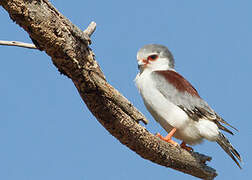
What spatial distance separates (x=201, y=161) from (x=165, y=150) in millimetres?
911

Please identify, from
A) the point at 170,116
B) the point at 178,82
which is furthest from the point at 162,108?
the point at 178,82

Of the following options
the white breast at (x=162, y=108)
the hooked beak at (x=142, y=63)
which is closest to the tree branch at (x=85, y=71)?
the white breast at (x=162, y=108)

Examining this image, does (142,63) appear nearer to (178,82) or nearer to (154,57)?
(154,57)

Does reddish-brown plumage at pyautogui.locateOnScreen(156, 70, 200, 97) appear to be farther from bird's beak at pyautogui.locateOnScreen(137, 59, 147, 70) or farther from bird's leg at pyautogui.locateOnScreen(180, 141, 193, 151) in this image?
bird's leg at pyautogui.locateOnScreen(180, 141, 193, 151)

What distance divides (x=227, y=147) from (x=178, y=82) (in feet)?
4.43

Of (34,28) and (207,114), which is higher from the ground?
(207,114)

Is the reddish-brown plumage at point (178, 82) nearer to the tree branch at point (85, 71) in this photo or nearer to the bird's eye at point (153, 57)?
the bird's eye at point (153, 57)

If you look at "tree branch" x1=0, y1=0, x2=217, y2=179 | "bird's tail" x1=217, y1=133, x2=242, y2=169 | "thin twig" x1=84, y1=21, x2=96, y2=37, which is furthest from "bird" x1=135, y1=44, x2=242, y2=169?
"thin twig" x1=84, y1=21, x2=96, y2=37

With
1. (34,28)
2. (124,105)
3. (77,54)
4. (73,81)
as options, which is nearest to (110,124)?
(124,105)

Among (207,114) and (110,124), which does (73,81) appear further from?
(207,114)

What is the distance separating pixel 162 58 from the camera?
7422 mm

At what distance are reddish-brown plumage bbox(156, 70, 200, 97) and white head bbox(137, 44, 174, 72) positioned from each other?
0.74ft

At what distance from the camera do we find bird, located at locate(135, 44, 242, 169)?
6855mm

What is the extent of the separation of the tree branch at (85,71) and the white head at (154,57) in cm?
166
